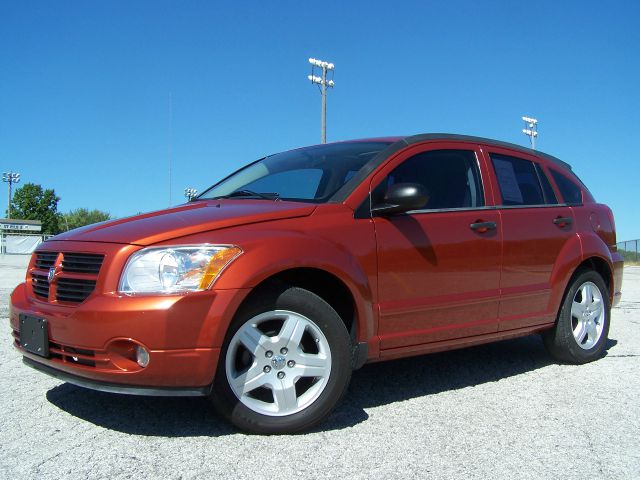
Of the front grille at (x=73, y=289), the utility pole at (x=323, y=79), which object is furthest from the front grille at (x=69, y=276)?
the utility pole at (x=323, y=79)

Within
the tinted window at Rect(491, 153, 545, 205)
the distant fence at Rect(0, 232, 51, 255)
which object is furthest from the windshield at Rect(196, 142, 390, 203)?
the distant fence at Rect(0, 232, 51, 255)

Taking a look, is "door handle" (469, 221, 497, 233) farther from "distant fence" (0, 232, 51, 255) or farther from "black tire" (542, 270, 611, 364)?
"distant fence" (0, 232, 51, 255)

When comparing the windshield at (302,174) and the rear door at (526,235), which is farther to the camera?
the rear door at (526,235)

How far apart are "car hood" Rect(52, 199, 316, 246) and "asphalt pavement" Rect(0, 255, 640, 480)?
1001 millimetres

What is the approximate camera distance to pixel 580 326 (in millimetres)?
4898

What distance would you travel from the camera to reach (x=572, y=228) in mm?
4789

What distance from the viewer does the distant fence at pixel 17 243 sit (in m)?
36.1

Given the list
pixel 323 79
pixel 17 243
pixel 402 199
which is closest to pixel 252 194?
pixel 402 199

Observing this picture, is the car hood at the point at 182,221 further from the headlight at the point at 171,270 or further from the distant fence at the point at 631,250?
the distant fence at the point at 631,250

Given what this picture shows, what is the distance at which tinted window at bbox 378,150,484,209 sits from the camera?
12.8ft

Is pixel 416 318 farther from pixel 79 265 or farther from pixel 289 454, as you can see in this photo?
pixel 79 265

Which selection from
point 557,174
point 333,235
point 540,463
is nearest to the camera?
point 540,463

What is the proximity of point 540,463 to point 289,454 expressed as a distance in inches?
46.1

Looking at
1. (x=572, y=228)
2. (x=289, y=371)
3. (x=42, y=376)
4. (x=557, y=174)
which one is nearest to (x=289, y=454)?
(x=289, y=371)
